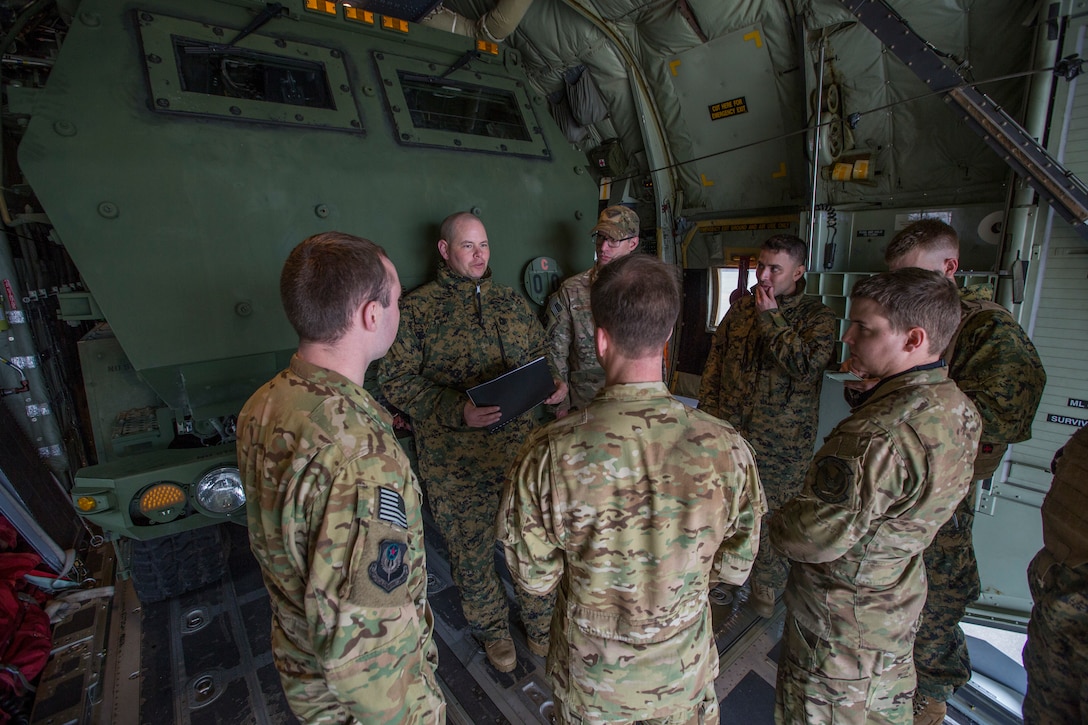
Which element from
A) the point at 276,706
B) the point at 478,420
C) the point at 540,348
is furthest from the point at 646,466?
the point at 276,706

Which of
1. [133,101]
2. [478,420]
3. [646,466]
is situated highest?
[133,101]

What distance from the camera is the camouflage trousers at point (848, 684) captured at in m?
1.57

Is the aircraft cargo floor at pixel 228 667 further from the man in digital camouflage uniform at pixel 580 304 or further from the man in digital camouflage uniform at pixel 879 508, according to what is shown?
the man in digital camouflage uniform at pixel 580 304

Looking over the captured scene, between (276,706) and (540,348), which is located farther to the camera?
(540,348)

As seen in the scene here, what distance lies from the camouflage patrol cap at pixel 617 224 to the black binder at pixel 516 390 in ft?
3.11

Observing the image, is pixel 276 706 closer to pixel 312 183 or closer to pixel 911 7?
pixel 312 183

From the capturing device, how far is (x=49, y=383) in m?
3.27

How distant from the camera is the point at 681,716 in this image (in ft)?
4.53

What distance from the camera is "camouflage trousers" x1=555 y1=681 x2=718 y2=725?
1377mm

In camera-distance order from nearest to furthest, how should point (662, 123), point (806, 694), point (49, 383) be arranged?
point (806, 694) < point (49, 383) < point (662, 123)

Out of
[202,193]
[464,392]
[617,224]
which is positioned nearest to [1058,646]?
[464,392]

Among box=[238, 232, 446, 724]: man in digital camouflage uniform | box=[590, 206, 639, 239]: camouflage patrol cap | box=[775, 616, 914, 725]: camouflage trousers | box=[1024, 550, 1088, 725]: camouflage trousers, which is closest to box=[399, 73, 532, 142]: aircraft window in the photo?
box=[590, 206, 639, 239]: camouflage patrol cap

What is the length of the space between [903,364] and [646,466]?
856mm

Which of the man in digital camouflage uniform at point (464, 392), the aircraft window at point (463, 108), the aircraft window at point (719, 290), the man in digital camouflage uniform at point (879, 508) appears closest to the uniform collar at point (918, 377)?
the man in digital camouflage uniform at point (879, 508)
